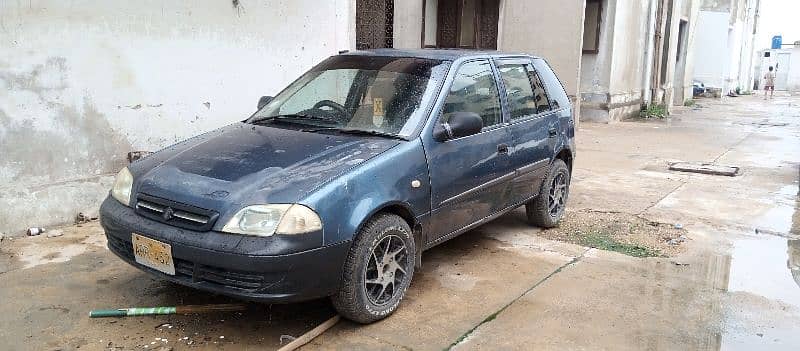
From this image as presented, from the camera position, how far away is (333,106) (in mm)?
4312

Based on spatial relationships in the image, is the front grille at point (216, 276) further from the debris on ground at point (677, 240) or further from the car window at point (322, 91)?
the debris on ground at point (677, 240)

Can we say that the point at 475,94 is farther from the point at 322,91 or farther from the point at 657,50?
the point at 657,50

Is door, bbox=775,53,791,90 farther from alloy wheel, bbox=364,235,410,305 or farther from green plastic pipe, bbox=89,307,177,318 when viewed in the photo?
green plastic pipe, bbox=89,307,177,318

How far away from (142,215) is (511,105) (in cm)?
283

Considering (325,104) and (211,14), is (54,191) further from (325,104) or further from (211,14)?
(325,104)

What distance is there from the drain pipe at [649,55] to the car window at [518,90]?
12.9 meters

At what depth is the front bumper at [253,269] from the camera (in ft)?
10.1

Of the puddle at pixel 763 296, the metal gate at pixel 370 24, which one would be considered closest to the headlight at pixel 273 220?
the puddle at pixel 763 296

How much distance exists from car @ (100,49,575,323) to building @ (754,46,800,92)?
40.2 metres

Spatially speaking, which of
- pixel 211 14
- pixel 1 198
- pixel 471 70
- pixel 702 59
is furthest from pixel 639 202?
pixel 702 59

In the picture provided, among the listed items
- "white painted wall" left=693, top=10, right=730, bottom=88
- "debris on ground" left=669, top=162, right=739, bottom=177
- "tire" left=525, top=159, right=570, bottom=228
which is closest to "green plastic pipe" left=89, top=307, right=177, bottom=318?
"tire" left=525, top=159, right=570, bottom=228

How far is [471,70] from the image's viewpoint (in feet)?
15.1

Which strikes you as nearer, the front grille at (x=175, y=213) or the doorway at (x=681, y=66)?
→ the front grille at (x=175, y=213)

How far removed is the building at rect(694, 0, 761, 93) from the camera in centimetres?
2591
